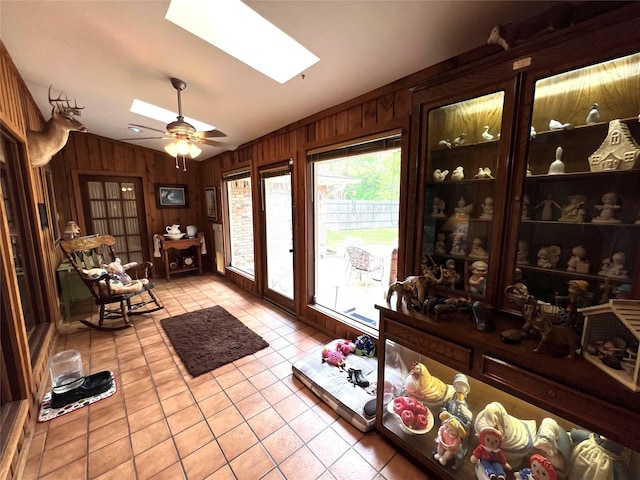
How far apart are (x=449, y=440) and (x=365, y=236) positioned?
6.56 ft

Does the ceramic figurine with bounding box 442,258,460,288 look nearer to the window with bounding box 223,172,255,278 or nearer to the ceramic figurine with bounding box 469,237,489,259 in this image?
the ceramic figurine with bounding box 469,237,489,259

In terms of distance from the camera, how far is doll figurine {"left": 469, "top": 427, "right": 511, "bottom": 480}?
1.14 meters

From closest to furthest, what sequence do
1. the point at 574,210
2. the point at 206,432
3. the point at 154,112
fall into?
the point at 574,210 → the point at 206,432 → the point at 154,112

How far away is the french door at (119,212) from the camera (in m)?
4.30

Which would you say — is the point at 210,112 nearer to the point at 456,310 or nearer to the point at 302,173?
the point at 302,173

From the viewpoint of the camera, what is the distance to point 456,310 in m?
1.34

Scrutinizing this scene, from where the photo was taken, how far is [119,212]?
4.59 metres

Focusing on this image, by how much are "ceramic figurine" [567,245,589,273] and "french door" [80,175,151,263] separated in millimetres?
5852

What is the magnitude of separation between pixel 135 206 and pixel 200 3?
14.2ft

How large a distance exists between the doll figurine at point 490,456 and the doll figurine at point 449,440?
10 centimetres

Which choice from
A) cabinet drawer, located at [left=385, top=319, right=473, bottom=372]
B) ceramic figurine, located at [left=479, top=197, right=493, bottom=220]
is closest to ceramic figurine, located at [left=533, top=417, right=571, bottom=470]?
cabinet drawer, located at [left=385, top=319, right=473, bottom=372]

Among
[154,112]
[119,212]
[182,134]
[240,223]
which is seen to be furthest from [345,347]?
[119,212]

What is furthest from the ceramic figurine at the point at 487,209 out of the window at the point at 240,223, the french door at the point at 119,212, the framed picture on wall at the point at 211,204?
the french door at the point at 119,212

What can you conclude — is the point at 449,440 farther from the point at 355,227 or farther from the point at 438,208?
the point at 355,227
